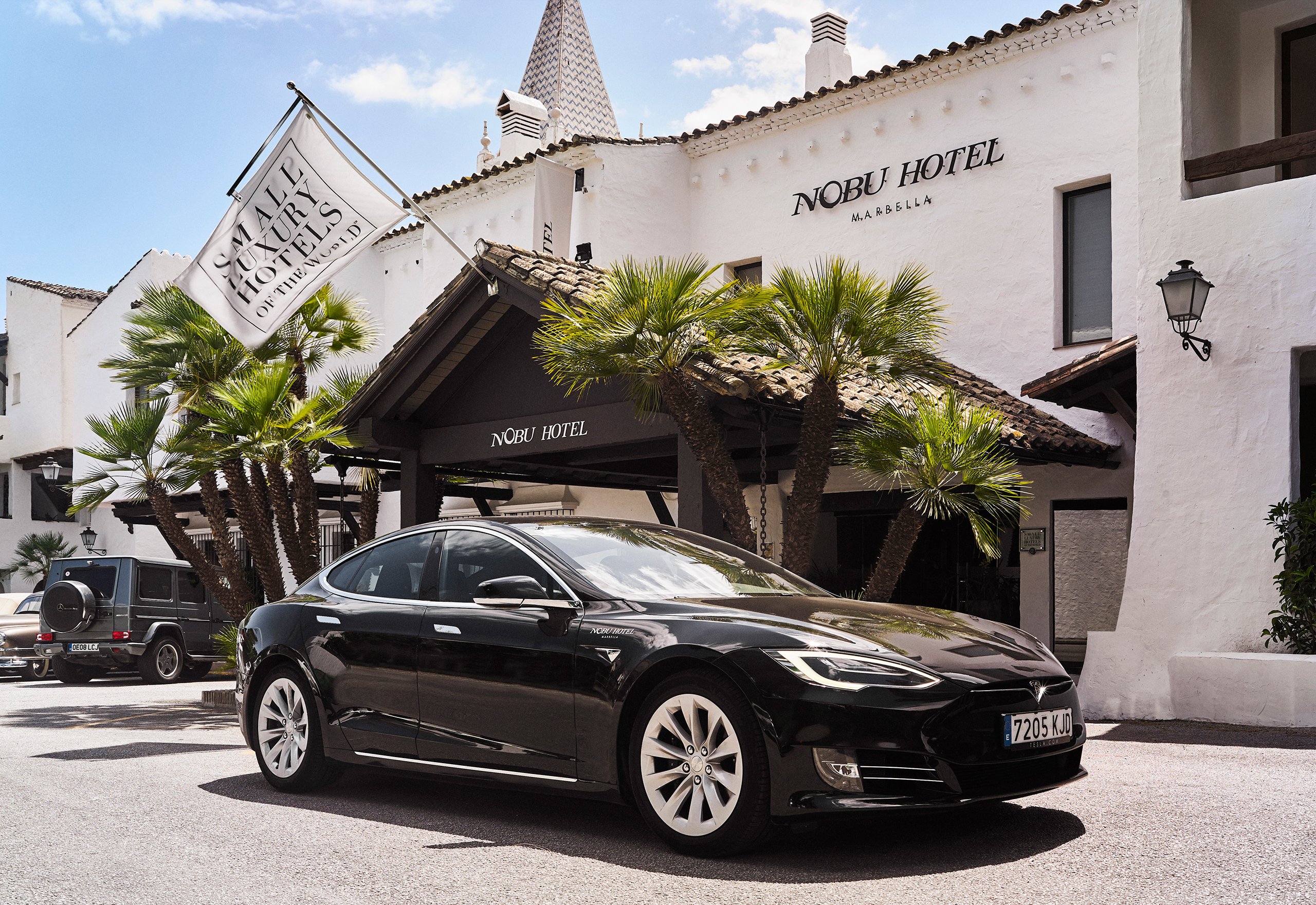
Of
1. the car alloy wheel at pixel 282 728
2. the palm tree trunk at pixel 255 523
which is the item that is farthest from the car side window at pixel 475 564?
the palm tree trunk at pixel 255 523

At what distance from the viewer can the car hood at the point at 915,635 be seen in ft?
15.7

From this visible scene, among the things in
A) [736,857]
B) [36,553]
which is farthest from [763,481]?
[36,553]

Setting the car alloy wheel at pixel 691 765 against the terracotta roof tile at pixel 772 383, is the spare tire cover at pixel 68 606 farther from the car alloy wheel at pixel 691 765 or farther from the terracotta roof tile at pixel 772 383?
the car alloy wheel at pixel 691 765

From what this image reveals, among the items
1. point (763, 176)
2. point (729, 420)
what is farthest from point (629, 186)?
point (729, 420)

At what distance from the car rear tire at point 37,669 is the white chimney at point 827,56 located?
48.6 feet

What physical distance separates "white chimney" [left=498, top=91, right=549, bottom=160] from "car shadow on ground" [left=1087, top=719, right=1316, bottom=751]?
18.1 meters

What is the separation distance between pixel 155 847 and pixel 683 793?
230cm

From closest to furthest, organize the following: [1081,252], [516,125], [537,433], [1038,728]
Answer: [1038,728] → [537,433] → [1081,252] → [516,125]

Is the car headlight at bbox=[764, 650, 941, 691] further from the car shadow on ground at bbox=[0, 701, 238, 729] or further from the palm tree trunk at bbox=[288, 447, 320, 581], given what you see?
the palm tree trunk at bbox=[288, 447, 320, 581]

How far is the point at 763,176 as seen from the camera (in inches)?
677

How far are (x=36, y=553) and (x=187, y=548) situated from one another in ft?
79.4

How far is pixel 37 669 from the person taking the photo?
19.3 metres

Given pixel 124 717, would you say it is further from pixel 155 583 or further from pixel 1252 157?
pixel 1252 157

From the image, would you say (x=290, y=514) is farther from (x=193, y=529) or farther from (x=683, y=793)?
(x=193, y=529)
